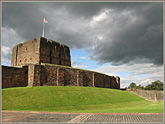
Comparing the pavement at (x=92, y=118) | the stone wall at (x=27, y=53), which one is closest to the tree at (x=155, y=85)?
the stone wall at (x=27, y=53)

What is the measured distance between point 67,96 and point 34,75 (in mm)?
8554

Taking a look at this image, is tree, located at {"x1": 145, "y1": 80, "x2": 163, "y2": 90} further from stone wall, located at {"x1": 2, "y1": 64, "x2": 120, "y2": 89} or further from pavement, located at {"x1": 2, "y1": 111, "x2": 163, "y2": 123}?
pavement, located at {"x1": 2, "y1": 111, "x2": 163, "y2": 123}

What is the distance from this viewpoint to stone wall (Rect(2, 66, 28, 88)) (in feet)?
76.4

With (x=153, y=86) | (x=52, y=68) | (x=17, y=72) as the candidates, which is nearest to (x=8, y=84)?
(x=17, y=72)

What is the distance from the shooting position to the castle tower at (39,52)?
3259cm

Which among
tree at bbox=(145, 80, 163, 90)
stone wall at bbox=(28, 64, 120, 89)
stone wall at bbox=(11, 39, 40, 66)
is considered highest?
stone wall at bbox=(11, 39, 40, 66)

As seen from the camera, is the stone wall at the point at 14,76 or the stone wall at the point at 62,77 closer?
the stone wall at the point at 14,76

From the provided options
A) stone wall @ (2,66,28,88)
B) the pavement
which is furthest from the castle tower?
the pavement

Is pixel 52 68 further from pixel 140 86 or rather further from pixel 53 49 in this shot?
pixel 140 86

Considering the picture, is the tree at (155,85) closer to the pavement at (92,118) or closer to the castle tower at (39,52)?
the castle tower at (39,52)

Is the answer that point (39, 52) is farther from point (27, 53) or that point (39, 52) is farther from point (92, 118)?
point (92, 118)

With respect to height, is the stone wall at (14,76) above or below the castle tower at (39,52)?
below

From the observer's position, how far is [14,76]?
24516 millimetres

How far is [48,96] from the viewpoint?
18328mm
